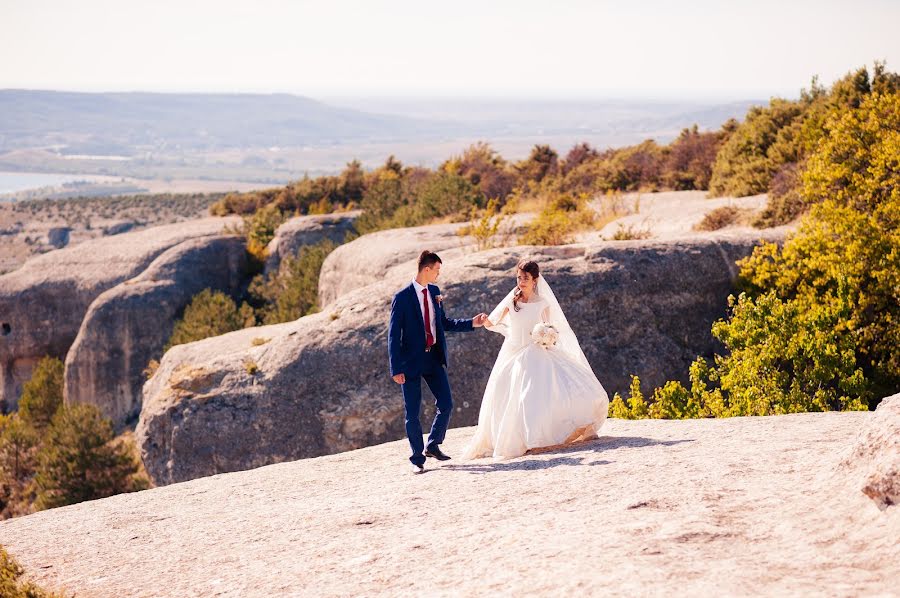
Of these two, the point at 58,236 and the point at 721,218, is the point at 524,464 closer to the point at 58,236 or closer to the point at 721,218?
the point at 721,218

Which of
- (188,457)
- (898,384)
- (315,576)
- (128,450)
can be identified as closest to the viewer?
(315,576)

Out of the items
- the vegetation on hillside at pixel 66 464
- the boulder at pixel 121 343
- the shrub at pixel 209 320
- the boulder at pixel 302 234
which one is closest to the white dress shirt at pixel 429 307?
the vegetation on hillside at pixel 66 464

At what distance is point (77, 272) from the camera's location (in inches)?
1369

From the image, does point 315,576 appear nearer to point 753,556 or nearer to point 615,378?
point 753,556

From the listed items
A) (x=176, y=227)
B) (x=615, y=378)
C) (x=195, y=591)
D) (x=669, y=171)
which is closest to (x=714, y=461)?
(x=195, y=591)

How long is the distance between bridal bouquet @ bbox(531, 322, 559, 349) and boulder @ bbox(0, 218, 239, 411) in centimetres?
2621

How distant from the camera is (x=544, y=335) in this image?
10.8 m

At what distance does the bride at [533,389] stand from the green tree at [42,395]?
25.9 m

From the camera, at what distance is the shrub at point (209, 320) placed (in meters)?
28.1

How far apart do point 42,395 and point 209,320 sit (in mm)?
8219

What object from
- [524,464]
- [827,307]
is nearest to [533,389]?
[524,464]

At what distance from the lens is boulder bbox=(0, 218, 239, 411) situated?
112ft

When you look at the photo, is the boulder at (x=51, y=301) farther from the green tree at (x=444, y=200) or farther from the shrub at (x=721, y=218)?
the shrub at (x=721, y=218)

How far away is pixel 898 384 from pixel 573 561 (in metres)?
11.0
